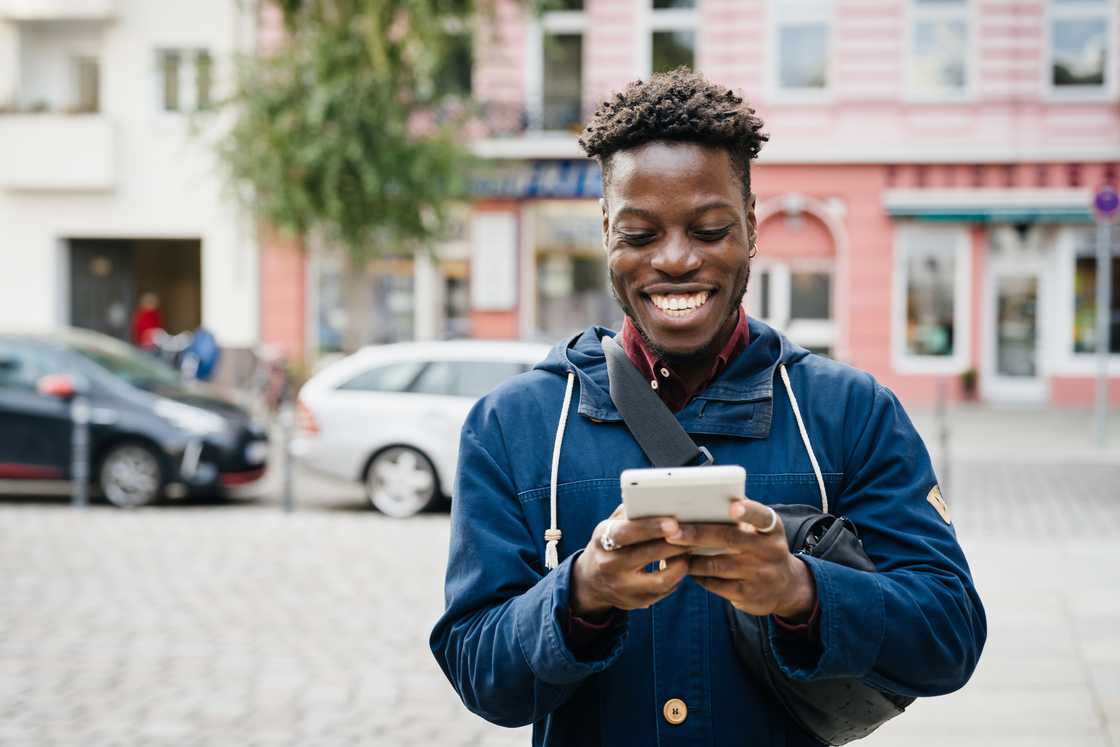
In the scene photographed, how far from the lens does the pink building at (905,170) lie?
22844 mm

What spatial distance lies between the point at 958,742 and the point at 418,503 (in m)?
7.18

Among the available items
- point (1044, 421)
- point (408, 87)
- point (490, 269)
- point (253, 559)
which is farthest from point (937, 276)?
point (253, 559)

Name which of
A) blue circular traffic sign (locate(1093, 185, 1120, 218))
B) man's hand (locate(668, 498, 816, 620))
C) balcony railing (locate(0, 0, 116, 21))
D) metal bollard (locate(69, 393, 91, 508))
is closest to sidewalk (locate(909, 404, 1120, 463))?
blue circular traffic sign (locate(1093, 185, 1120, 218))

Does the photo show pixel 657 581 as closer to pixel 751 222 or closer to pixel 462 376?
pixel 751 222

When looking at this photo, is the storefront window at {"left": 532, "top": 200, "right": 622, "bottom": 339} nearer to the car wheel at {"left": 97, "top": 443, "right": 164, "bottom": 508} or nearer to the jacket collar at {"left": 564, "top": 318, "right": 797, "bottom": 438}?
the car wheel at {"left": 97, "top": 443, "right": 164, "bottom": 508}

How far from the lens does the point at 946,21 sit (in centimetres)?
2331

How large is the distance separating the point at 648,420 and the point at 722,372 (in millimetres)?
172

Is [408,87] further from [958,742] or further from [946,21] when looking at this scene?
[958,742]

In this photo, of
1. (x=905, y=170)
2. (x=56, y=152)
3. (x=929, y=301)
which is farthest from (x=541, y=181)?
(x=56, y=152)

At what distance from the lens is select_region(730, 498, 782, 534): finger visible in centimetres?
160

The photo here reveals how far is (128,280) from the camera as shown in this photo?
26.5 m

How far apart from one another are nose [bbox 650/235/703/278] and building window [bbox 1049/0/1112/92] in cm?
2304

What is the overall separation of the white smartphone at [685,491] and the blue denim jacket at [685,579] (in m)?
0.38

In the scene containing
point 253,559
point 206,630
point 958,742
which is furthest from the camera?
point 253,559
